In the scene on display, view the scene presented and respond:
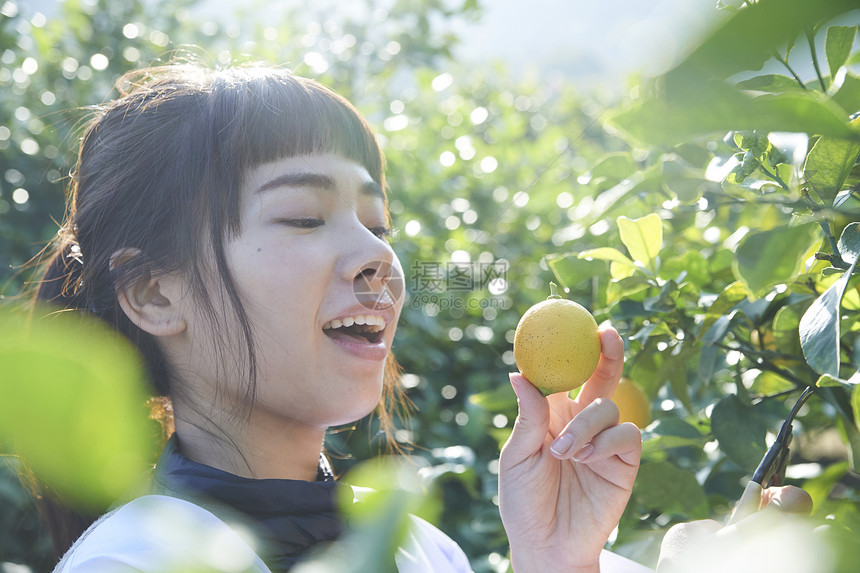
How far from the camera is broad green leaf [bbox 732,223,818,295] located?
42 cm

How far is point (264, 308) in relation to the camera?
3.26 ft

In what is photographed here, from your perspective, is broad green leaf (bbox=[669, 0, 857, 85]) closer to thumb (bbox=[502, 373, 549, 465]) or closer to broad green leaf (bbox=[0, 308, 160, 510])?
broad green leaf (bbox=[0, 308, 160, 510])

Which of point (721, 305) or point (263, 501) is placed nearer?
point (721, 305)

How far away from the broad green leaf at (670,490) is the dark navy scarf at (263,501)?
Answer: 17.6 inches

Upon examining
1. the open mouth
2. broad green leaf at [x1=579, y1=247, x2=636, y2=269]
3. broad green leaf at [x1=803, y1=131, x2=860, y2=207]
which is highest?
broad green leaf at [x1=803, y1=131, x2=860, y2=207]

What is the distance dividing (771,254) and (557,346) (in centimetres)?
35

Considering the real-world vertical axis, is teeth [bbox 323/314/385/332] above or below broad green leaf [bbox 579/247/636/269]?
below

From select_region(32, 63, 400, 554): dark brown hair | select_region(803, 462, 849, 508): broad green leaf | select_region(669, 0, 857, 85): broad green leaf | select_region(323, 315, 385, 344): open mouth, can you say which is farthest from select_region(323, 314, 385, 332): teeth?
select_region(669, 0, 857, 85): broad green leaf

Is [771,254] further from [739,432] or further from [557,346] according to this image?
[739,432]

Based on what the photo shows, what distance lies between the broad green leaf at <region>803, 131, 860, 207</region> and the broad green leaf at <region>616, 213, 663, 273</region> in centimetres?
27

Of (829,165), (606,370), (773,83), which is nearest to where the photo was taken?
(829,165)

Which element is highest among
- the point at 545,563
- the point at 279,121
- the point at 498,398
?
the point at 279,121

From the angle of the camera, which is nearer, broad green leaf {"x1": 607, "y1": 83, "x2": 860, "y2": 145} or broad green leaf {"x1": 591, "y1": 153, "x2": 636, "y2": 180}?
broad green leaf {"x1": 607, "y1": 83, "x2": 860, "y2": 145}

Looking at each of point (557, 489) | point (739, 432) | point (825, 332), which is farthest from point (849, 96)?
point (557, 489)
